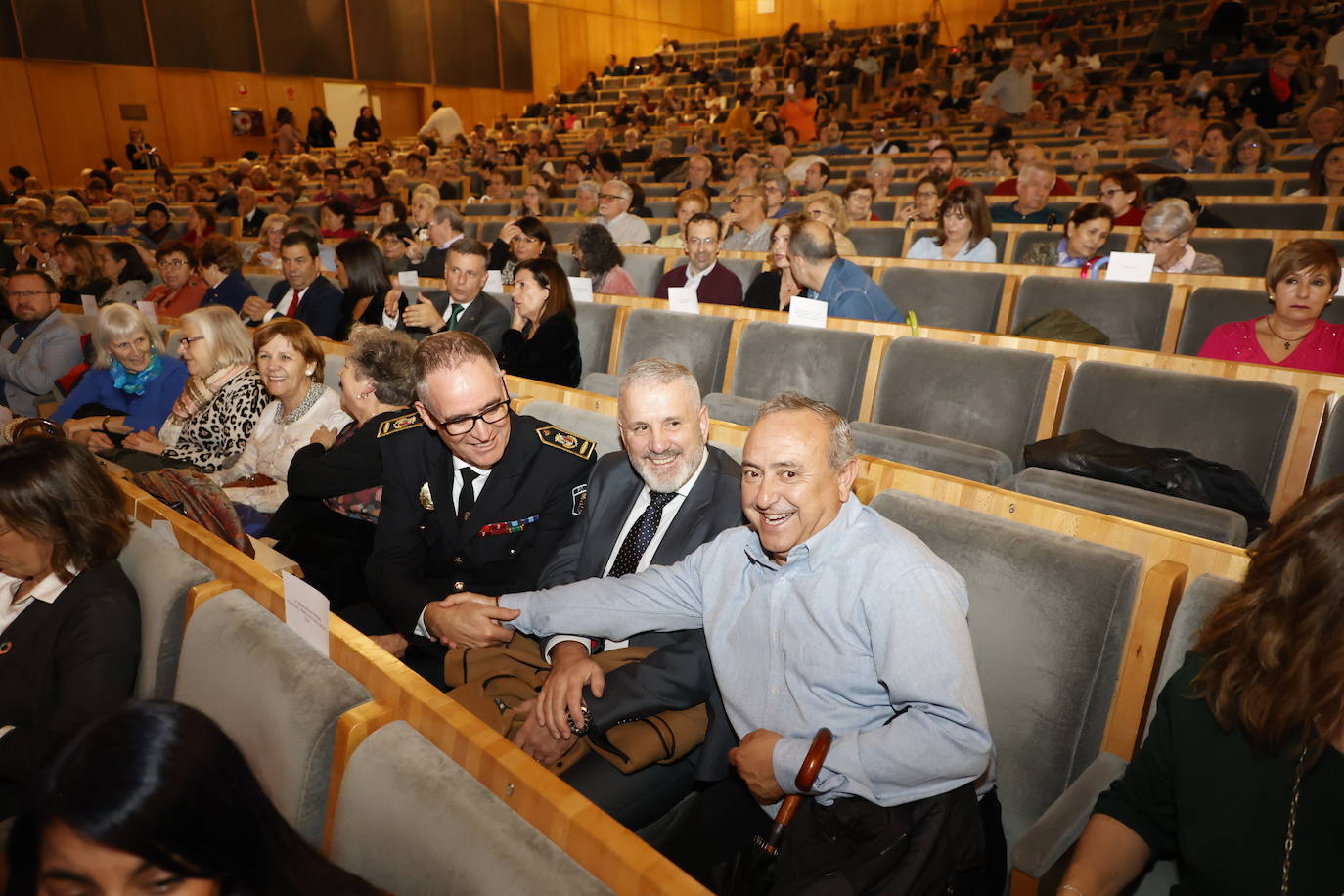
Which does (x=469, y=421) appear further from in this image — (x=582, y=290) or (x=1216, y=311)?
(x=1216, y=311)

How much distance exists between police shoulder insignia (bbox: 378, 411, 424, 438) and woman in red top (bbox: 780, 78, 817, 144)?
31.4 feet

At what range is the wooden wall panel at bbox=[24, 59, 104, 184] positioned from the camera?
39.4ft

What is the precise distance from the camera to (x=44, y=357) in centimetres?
390

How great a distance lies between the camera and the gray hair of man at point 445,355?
177cm

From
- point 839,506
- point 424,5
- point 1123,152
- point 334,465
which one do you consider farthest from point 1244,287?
point 424,5

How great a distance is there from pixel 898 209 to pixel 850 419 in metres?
3.78

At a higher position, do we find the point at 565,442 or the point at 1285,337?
the point at 1285,337

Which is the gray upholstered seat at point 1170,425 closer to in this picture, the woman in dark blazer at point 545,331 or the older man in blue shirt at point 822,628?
the older man in blue shirt at point 822,628

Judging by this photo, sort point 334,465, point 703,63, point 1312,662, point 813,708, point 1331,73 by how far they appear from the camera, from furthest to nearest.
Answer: point 703,63, point 1331,73, point 334,465, point 813,708, point 1312,662

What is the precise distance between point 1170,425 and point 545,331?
2.18 metres

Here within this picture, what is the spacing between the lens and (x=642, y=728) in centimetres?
133

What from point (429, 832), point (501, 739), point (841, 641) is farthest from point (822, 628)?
point (429, 832)

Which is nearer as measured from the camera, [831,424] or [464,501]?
[831,424]

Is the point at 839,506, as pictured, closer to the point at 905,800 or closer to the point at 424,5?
the point at 905,800
